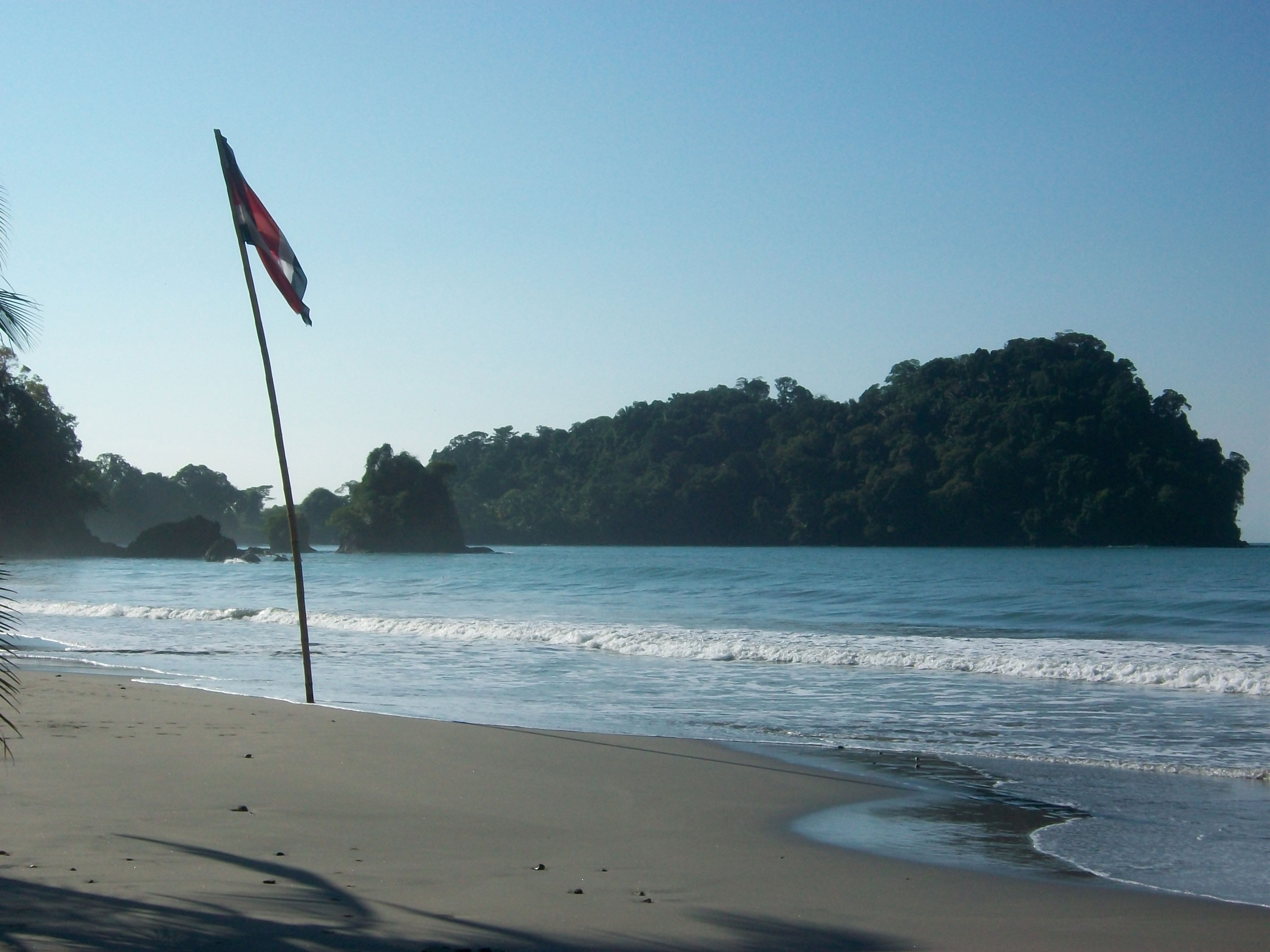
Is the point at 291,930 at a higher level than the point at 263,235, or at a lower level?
lower

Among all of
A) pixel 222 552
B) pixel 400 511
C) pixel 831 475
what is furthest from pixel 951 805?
pixel 400 511

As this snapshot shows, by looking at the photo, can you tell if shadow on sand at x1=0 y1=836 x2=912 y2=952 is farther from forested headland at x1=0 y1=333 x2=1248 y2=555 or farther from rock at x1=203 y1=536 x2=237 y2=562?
rock at x1=203 y1=536 x2=237 y2=562

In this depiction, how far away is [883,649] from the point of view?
1870 centimetres

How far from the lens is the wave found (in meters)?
15.0

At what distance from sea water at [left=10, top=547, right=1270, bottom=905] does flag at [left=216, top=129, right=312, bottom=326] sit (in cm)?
447

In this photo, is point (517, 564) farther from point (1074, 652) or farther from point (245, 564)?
point (1074, 652)

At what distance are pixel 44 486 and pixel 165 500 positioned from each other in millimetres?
65448

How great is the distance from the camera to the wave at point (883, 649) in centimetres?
1499

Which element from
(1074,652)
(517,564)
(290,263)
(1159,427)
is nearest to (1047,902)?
(290,263)

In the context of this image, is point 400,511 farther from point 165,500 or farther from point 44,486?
point 165,500

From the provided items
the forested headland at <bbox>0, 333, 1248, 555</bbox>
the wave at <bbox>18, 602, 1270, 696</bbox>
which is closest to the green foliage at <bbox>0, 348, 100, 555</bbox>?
the forested headland at <bbox>0, 333, 1248, 555</bbox>

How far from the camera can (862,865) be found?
560 centimetres

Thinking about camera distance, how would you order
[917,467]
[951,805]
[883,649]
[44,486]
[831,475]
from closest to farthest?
1. [951,805]
2. [883,649]
3. [44,486]
4. [917,467]
5. [831,475]

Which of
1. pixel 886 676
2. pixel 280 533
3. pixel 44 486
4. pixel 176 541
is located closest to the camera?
pixel 886 676
